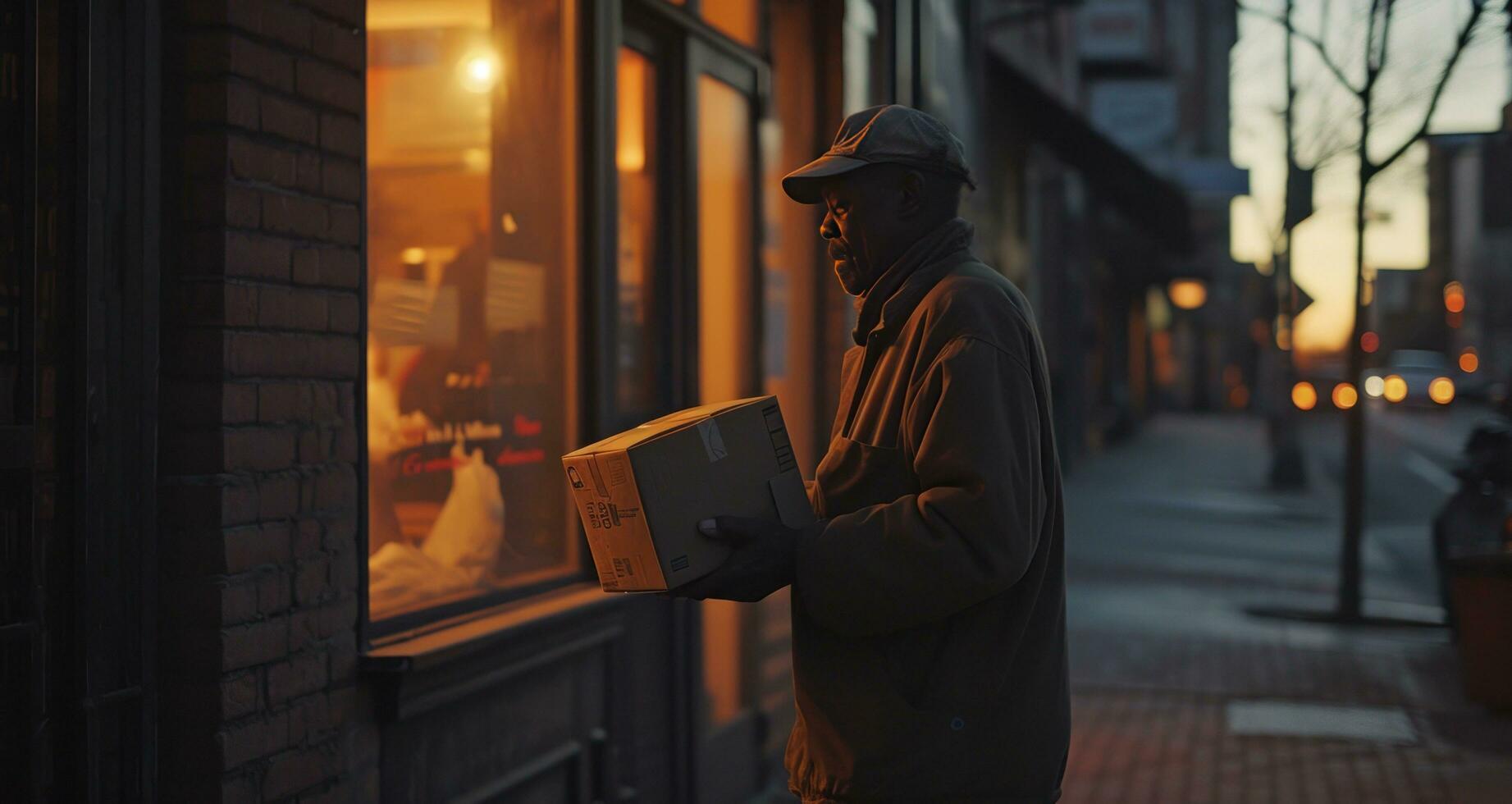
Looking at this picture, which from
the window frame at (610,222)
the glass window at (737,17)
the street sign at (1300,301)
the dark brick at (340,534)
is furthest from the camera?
the street sign at (1300,301)

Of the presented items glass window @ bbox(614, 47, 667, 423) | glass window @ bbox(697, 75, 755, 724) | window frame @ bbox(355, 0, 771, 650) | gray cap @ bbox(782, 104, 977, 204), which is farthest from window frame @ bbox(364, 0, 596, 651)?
gray cap @ bbox(782, 104, 977, 204)

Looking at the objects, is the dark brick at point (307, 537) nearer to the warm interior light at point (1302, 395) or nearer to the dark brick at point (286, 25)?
the dark brick at point (286, 25)

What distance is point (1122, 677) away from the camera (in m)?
9.20

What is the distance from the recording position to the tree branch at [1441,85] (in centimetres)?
1004

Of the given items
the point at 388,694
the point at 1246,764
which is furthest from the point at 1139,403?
the point at 388,694

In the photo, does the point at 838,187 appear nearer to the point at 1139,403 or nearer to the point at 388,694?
the point at 388,694

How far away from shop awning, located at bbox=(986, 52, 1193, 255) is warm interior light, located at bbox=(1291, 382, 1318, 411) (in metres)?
3.27

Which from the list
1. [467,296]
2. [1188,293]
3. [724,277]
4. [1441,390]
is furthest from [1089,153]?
[1441,390]

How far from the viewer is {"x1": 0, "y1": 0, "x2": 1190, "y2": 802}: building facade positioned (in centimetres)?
302

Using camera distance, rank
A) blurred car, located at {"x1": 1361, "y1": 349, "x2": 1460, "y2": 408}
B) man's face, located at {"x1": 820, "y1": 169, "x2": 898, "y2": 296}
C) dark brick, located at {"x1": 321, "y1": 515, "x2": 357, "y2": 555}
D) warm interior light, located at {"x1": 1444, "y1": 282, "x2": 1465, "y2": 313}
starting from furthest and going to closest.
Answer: warm interior light, located at {"x1": 1444, "y1": 282, "x2": 1465, "y2": 313}
blurred car, located at {"x1": 1361, "y1": 349, "x2": 1460, "y2": 408}
dark brick, located at {"x1": 321, "y1": 515, "x2": 357, "y2": 555}
man's face, located at {"x1": 820, "y1": 169, "x2": 898, "y2": 296}

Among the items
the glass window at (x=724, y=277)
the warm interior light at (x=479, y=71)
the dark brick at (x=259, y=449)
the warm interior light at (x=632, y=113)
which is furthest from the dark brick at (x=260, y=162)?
the glass window at (x=724, y=277)

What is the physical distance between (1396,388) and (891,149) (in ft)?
199

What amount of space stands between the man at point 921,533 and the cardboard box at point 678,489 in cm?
5

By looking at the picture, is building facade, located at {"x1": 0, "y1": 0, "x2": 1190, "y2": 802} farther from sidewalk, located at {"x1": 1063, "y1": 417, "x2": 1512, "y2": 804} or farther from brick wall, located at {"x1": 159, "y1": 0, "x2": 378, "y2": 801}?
sidewalk, located at {"x1": 1063, "y1": 417, "x2": 1512, "y2": 804}
